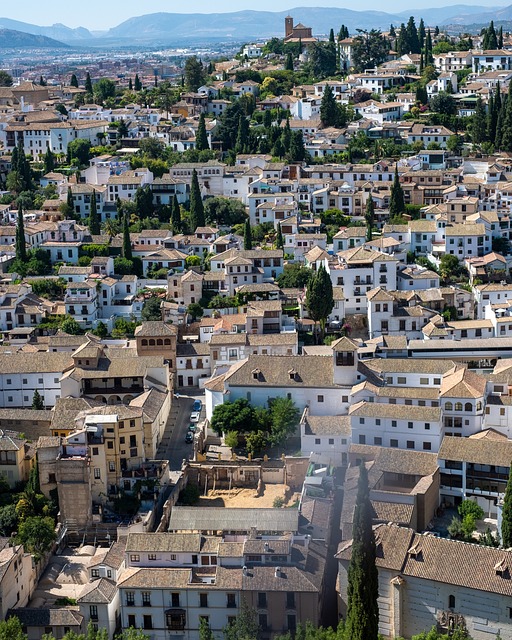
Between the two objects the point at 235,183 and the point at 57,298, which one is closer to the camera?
the point at 57,298

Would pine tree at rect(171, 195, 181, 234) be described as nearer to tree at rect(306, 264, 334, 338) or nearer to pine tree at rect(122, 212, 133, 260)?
pine tree at rect(122, 212, 133, 260)

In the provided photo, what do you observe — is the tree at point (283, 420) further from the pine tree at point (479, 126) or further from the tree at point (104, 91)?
the tree at point (104, 91)

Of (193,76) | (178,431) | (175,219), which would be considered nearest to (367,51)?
(193,76)

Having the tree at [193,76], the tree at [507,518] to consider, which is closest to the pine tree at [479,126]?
the tree at [193,76]

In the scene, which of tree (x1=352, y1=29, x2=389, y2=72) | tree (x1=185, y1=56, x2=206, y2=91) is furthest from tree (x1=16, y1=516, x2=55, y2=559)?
tree (x1=352, y1=29, x2=389, y2=72)

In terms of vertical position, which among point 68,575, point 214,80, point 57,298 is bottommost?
point 68,575

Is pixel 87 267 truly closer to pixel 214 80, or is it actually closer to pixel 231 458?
pixel 231 458

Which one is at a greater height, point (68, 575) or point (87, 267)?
point (87, 267)

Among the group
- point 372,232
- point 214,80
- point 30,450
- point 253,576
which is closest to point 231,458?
point 30,450
